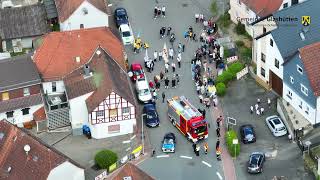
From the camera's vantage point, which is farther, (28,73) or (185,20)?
(185,20)

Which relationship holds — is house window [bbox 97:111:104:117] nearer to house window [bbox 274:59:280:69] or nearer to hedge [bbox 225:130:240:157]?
hedge [bbox 225:130:240:157]

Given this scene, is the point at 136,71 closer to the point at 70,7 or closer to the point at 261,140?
the point at 70,7

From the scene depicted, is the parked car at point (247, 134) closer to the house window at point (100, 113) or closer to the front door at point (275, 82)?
the front door at point (275, 82)

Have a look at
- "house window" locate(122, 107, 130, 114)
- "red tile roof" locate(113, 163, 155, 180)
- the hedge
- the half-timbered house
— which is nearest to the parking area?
the hedge

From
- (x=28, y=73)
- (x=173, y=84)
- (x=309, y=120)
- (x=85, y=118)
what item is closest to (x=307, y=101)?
(x=309, y=120)

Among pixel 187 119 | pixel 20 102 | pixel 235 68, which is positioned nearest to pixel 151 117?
pixel 187 119

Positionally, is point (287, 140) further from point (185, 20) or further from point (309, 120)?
point (185, 20)
